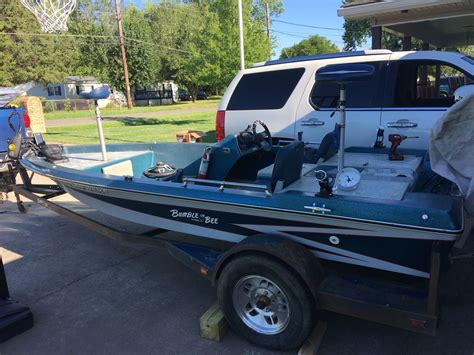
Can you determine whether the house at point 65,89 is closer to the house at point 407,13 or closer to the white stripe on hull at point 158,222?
the house at point 407,13

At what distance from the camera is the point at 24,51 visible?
30.1 meters

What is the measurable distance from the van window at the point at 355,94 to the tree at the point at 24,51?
29600 millimetres

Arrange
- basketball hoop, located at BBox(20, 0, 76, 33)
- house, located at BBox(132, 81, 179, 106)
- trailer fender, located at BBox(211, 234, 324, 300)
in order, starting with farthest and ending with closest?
1. house, located at BBox(132, 81, 179, 106)
2. basketball hoop, located at BBox(20, 0, 76, 33)
3. trailer fender, located at BBox(211, 234, 324, 300)

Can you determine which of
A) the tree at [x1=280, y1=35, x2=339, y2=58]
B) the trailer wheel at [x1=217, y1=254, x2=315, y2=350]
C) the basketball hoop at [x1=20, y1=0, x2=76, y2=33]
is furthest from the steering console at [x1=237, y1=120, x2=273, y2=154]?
the tree at [x1=280, y1=35, x2=339, y2=58]

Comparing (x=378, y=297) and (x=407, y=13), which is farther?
(x=407, y=13)

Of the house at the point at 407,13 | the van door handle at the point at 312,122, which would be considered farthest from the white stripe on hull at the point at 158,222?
the house at the point at 407,13

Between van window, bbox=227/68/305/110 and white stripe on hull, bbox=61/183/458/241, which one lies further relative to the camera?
van window, bbox=227/68/305/110

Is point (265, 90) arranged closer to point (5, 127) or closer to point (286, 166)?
point (286, 166)

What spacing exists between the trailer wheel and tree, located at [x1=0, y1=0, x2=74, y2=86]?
31212mm

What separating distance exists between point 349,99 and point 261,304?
3083mm

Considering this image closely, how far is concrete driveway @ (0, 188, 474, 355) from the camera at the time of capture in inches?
121

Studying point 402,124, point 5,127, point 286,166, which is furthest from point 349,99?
point 5,127

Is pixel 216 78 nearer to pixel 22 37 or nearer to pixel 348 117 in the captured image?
pixel 348 117

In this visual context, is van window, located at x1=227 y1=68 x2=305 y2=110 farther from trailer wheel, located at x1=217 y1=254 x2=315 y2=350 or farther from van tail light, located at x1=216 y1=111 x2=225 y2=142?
trailer wheel, located at x1=217 y1=254 x2=315 y2=350
